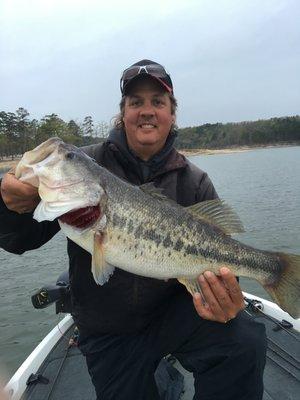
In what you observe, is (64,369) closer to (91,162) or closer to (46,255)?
(91,162)

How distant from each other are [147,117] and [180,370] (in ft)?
9.26

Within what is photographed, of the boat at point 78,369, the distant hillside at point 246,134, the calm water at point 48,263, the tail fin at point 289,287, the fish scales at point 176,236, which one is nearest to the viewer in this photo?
the fish scales at point 176,236

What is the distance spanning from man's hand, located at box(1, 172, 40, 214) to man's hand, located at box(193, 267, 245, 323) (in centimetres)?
139

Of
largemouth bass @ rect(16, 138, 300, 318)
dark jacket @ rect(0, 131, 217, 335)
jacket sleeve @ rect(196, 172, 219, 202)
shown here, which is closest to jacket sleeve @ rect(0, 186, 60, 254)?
dark jacket @ rect(0, 131, 217, 335)

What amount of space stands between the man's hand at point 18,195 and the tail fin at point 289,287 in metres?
1.93

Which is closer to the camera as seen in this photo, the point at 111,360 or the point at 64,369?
the point at 111,360

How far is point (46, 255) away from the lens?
15.0m

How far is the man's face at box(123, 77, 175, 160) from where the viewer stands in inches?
155

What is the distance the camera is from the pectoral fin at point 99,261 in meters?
3.13

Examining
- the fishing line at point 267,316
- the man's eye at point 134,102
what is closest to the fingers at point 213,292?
the man's eye at point 134,102

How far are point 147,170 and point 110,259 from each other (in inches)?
45.4

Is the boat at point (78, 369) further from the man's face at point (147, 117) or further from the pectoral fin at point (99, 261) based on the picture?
the man's face at point (147, 117)

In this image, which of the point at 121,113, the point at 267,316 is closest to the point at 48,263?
the point at 267,316

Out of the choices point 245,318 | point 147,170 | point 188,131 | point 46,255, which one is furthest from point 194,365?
point 188,131
